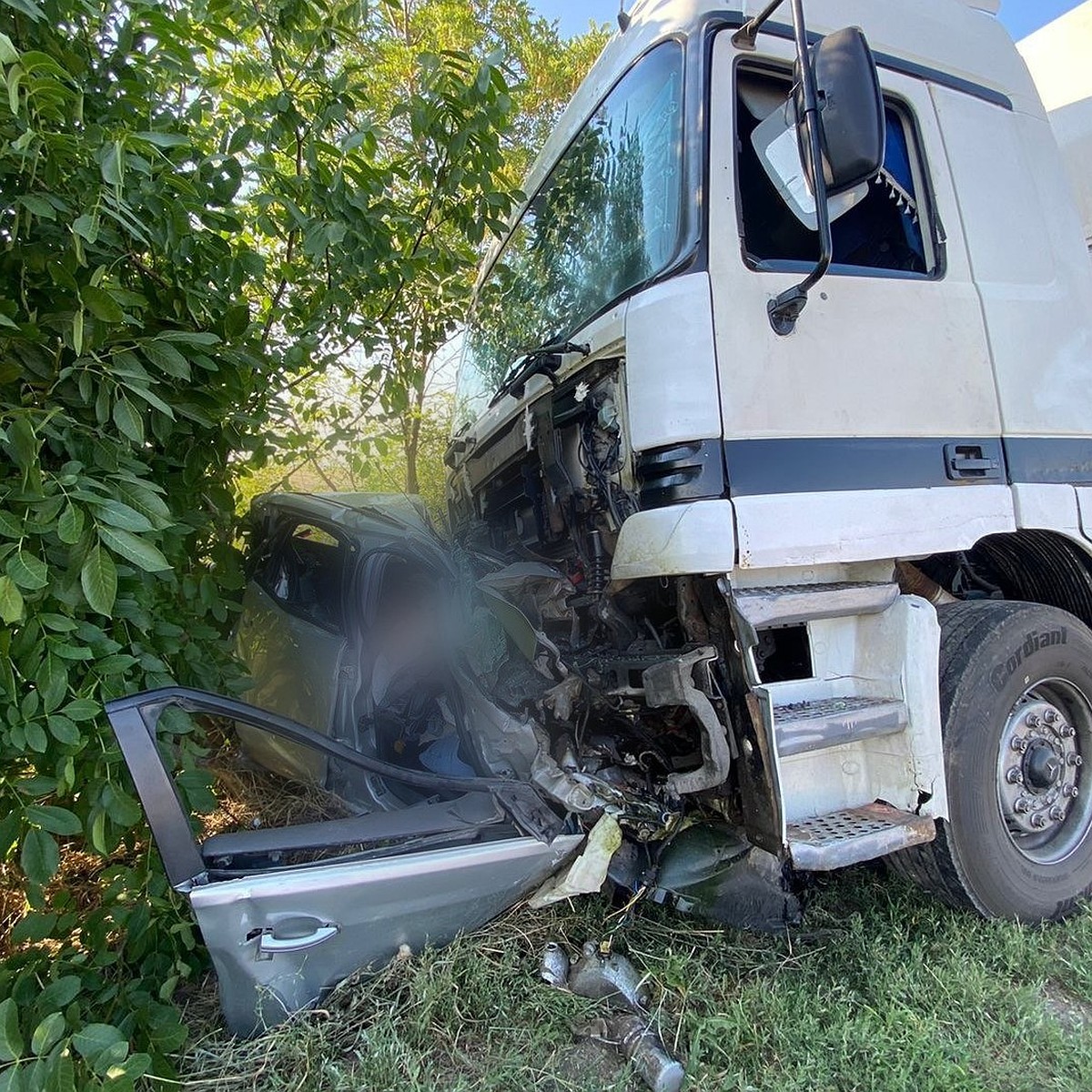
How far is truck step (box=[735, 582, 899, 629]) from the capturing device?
2.11 meters

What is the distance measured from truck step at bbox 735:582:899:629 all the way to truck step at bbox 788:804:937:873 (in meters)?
0.59

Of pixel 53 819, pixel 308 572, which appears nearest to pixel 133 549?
pixel 53 819

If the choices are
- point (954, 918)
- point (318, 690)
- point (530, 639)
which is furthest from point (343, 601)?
point (954, 918)

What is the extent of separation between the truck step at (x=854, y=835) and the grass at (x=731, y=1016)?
404 millimetres

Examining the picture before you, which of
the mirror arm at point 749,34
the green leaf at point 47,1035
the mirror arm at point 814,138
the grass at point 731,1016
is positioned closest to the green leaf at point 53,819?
the green leaf at point 47,1035

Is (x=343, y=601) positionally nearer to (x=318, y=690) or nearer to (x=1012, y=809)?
Result: (x=318, y=690)

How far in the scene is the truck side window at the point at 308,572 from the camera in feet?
11.0

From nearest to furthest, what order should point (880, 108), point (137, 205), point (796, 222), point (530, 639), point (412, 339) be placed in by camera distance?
point (880, 108) → point (137, 205) → point (796, 222) → point (530, 639) → point (412, 339)

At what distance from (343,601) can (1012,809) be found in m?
2.63

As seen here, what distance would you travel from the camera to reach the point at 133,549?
176cm

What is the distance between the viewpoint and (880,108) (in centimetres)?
190

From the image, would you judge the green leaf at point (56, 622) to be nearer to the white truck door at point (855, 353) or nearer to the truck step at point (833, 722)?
the white truck door at point (855, 353)

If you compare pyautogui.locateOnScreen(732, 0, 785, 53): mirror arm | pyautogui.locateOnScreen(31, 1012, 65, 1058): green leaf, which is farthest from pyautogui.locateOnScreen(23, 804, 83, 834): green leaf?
pyautogui.locateOnScreen(732, 0, 785, 53): mirror arm

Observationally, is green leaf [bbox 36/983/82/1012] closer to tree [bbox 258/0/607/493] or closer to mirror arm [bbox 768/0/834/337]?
tree [bbox 258/0/607/493]
